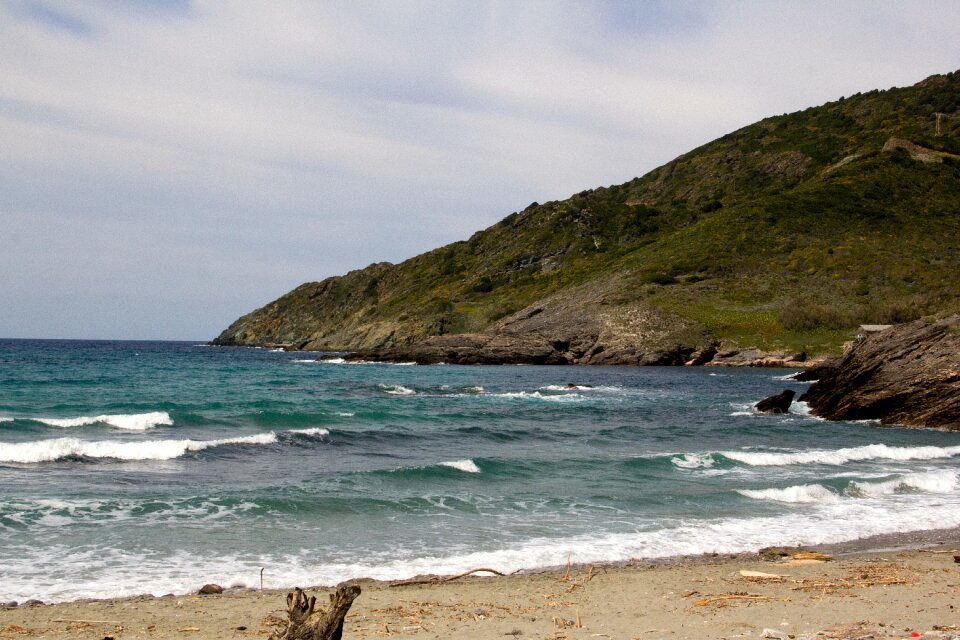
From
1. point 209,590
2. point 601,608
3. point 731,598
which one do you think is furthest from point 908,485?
point 209,590

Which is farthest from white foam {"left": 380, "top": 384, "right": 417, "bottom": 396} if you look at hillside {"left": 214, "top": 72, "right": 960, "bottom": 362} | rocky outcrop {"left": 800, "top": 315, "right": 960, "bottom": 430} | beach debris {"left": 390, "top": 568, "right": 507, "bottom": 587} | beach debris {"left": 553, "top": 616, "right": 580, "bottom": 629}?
hillside {"left": 214, "top": 72, "right": 960, "bottom": 362}

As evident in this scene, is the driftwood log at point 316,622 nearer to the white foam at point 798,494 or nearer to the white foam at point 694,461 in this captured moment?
the white foam at point 798,494

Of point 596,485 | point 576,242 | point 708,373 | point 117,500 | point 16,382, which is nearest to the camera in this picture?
point 117,500

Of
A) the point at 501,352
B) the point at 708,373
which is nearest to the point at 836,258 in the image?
the point at 708,373

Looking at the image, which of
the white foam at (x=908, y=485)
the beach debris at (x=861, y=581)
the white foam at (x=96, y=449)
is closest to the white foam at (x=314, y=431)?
the white foam at (x=96, y=449)

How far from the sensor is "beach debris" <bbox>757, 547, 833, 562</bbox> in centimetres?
1241

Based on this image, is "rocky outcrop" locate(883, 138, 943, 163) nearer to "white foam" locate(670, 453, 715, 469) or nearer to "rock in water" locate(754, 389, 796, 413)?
"rock in water" locate(754, 389, 796, 413)

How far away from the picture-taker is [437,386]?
2136 inches

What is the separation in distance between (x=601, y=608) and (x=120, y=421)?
2647 centimetres

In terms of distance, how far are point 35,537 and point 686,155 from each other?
181758mm

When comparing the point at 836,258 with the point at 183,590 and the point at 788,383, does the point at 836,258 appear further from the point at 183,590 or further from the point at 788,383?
the point at 183,590

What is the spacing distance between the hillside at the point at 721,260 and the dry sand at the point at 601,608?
230ft

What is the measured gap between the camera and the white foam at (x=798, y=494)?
58.1ft

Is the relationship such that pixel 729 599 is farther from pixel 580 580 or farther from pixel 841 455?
pixel 841 455
